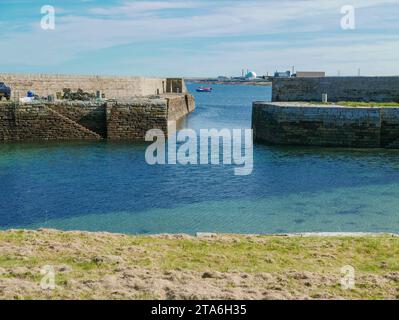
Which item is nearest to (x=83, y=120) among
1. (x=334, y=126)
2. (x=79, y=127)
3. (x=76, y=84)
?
(x=79, y=127)

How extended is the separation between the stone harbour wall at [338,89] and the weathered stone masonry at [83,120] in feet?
39.5

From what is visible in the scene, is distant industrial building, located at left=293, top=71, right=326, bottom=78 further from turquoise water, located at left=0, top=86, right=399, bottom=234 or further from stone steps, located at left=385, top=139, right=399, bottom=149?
turquoise water, located at left=0, top=86, right=399, bottom=234

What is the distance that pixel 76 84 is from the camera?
45344mm

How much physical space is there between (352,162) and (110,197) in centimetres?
1347

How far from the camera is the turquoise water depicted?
14.1m

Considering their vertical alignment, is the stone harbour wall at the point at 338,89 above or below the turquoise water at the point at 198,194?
above

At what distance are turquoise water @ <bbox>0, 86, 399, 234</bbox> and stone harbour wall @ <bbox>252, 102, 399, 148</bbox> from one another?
263 centimetres

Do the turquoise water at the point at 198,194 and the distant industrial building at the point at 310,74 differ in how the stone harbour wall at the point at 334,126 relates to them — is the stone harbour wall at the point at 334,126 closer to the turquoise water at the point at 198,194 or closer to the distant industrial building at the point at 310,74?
the turquoise water at the point at 198,194

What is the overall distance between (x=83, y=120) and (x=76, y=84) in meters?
11.3

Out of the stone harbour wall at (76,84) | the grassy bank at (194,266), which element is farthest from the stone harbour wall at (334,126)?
the grassy bank at (194,266)

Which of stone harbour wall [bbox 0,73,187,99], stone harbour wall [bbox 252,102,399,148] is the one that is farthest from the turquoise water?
stone harbour wall [bbox 0,73,187,99]

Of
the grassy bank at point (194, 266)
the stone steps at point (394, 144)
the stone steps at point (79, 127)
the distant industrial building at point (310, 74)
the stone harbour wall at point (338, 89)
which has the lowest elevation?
the stone steps at point (394, 144)

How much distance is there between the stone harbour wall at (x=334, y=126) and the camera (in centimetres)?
3062

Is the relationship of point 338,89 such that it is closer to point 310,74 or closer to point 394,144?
point 394,144
